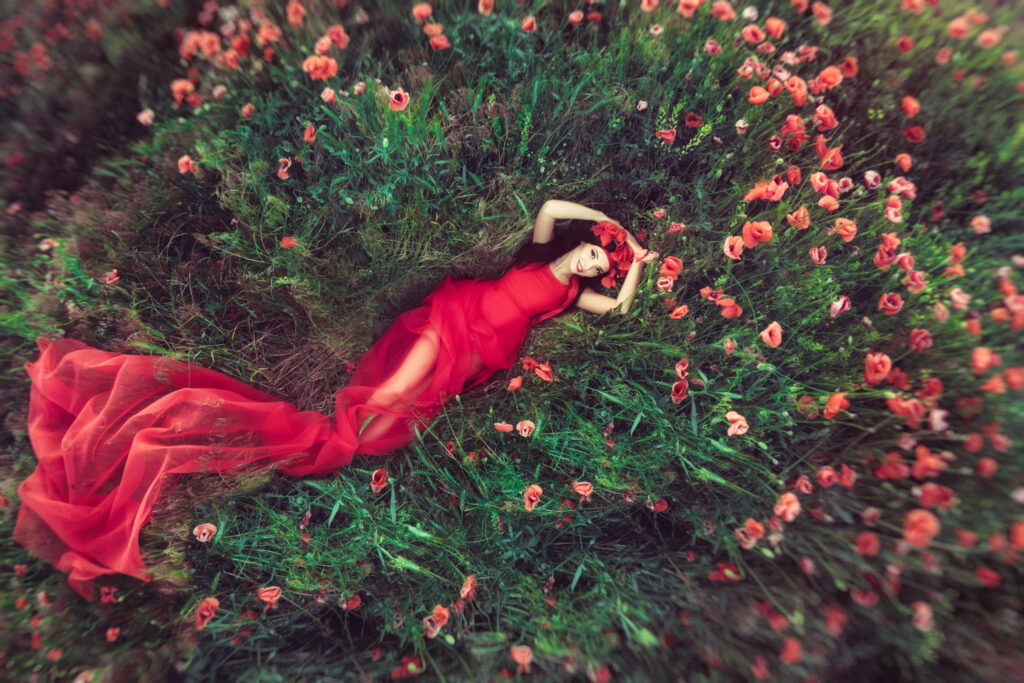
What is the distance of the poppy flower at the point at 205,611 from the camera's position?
192 cm

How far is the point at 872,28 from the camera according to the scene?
2.08 m

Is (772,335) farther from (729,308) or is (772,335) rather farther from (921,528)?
(921,528)

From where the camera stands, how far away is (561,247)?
277 centimetres

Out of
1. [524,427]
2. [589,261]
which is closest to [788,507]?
[524,427]

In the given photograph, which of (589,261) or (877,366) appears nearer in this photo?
(877,366)

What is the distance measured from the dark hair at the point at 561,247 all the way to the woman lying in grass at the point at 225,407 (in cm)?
3

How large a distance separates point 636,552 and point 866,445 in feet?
3.41

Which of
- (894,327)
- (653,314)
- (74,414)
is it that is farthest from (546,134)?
(74,414)

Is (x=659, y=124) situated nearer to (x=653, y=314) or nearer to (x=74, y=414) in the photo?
(x=653, y=314)

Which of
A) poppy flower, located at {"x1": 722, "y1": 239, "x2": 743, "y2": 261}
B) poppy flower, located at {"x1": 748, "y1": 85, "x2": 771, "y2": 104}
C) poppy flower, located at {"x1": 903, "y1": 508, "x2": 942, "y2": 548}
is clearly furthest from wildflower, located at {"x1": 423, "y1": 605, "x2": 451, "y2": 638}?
poppy flower, located at {"x1": 748, "y1": 85, "x2": 771, "y2": 104}

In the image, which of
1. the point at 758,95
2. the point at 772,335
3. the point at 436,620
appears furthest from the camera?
the point at 436,620

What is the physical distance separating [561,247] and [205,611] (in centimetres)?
252

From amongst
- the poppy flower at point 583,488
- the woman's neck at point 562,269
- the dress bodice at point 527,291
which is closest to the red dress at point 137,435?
the dress bodice at point 527,291

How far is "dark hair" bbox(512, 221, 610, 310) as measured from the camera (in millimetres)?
2663
